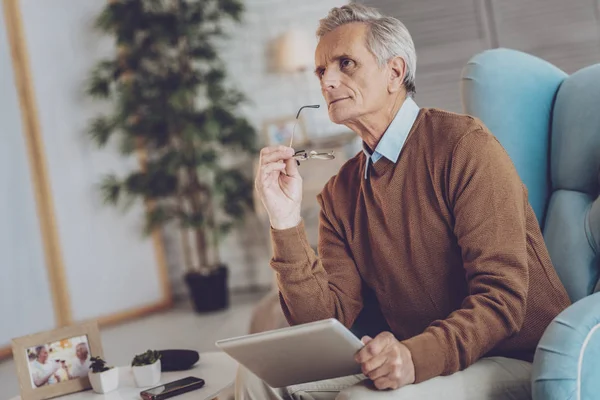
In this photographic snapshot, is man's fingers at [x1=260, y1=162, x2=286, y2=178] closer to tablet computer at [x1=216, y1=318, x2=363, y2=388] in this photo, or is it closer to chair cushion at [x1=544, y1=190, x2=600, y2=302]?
tablet computer at [x1=216, y1=318, x2=363, y2=388]

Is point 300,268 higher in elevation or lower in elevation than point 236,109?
lower

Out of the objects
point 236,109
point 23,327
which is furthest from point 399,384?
point 236,109

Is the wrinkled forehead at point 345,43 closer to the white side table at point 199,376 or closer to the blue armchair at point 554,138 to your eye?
the blue armchair at point 554,138

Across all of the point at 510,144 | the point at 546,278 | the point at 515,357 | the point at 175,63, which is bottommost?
the point at 515,357

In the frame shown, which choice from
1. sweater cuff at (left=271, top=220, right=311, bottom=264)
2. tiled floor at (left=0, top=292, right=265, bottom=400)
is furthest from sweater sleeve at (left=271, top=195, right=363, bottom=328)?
tiled floor at (left=0, top=292, right=265, bottom=400)

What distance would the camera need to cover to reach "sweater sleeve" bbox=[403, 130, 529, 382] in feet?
4.07

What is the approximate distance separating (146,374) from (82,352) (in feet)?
0.58

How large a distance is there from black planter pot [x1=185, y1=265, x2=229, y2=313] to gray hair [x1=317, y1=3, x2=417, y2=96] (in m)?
3.25

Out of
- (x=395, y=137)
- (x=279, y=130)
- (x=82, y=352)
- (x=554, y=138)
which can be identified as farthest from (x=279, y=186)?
(x=279, y=130)

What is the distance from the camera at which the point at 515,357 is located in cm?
142

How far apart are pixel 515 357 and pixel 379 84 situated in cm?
62

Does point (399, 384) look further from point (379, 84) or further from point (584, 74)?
point (584, 74)

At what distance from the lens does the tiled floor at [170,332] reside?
366cm

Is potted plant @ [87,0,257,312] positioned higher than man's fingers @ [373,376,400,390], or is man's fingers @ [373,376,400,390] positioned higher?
potted plant @ [87,0,257,312]
